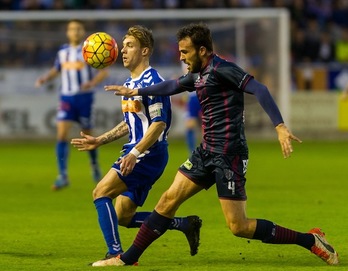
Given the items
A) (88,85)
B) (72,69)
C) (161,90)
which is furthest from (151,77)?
(72,69)

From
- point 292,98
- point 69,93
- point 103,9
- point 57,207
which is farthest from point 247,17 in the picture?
point 57,207

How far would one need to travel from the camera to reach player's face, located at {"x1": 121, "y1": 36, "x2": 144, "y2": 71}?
9.21m

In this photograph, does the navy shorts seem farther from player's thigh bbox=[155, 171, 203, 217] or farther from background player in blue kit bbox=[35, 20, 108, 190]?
background player in blue kit bbox=[35, 20, 108, 190]

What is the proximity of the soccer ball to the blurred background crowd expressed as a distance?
1593 cm

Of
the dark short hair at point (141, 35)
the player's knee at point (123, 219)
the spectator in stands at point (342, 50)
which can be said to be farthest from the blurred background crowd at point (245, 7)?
the dark short hair at point (141, 35)

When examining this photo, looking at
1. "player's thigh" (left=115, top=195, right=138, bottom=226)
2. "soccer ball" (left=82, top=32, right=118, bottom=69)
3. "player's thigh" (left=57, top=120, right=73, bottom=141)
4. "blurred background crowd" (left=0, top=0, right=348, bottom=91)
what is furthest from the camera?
"blurred background crowd" (left=0, top=0, right=348, bottom=91)

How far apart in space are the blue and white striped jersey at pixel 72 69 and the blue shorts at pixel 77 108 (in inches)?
3.8

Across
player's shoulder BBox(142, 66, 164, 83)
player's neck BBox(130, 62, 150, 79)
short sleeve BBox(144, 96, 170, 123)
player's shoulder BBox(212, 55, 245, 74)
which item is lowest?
short sleeve BBox(144, 96, 170, 123)

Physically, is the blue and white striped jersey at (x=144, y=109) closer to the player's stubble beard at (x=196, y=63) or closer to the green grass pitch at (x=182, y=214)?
the player's stubble beard at (x=196, y=63)

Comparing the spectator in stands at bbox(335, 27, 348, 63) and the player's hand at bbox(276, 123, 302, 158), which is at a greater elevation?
the player's hand at bbox(276, 123, 302, 158)

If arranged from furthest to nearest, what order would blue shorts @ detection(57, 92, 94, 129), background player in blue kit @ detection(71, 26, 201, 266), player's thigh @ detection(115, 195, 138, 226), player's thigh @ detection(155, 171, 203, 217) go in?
blue shorts @ detection(57, 92, 94, 129) < player's thigh @ detection(115, 195, 138, 226) < background player in blue kit @ detection(71, 26, 201, 266) < player's thigh @ detection(155, 171, 203, 217)

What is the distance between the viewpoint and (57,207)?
13.5 m

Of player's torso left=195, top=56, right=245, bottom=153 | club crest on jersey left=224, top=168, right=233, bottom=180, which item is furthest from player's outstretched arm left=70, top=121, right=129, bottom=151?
club crest on jersey left=224, top=168, right=233, bottom=180

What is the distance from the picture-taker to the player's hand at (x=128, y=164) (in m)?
8.71
